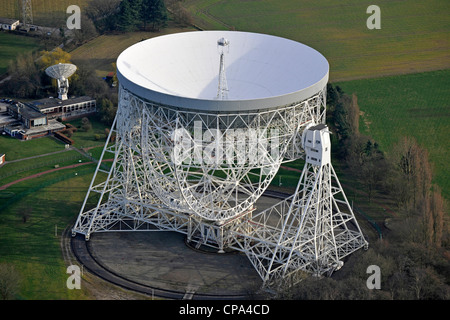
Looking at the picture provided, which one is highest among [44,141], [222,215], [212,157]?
[212,157]

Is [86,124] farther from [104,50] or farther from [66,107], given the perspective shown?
[104,50]

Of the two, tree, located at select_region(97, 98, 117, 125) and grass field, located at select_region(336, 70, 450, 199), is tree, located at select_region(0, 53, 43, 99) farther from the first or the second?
grass field, located at select_region(336, 70, 450, 199)

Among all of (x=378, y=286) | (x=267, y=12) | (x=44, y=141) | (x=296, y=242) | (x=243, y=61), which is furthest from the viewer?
(x=267, y=12)

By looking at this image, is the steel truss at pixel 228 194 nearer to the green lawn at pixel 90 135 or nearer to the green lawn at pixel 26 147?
the green lawn at pixel 26 147

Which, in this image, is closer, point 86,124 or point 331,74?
point 86,124

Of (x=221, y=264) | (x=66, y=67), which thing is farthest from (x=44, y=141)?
(x=221, y=264)

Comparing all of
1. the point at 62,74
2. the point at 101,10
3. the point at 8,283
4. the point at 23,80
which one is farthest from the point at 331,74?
the point at 8,283

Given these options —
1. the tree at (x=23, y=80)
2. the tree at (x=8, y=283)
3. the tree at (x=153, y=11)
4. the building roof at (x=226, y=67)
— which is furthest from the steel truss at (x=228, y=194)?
the tree at (x=153, y=11)

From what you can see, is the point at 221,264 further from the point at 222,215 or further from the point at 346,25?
the point at 346,25
